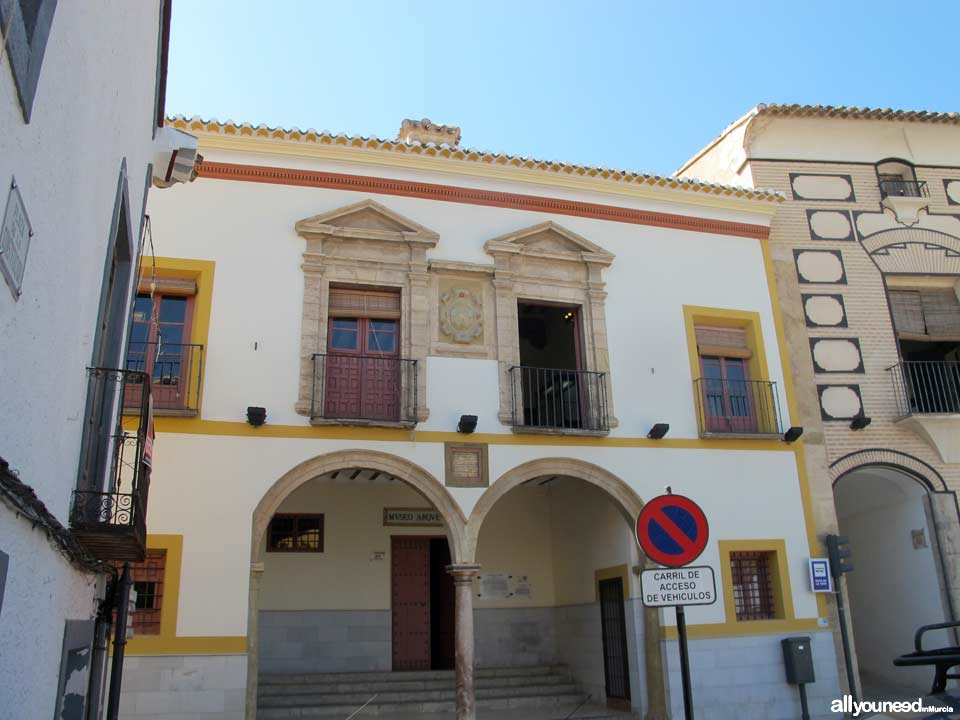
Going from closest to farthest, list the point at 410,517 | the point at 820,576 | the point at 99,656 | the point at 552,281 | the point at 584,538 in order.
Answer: the point at 99,656, the point at 820,576, the point at 552,281, the point at 584,538, the point at 410,517

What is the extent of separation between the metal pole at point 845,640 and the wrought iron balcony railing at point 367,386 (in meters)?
6.16

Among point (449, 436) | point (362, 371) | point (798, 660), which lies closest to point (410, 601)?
point (449, 436)

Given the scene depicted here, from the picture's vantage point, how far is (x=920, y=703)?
4.34 metres

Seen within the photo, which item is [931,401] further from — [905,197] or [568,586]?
[568,586]

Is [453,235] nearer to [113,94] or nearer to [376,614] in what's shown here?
[376,614]

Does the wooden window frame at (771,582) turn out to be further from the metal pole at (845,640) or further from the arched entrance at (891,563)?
the arched entrance at (891,563)

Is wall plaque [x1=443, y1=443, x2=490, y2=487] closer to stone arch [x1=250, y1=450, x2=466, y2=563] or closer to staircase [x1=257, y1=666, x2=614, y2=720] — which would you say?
stone arch [x1=250, y1=450, x2=466, y2=563]

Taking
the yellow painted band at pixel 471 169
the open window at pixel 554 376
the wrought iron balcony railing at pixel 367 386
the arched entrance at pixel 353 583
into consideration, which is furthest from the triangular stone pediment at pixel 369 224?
the arched entrance at pixel 353 583

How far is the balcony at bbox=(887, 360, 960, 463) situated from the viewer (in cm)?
1216

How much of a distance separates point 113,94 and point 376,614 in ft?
29.4

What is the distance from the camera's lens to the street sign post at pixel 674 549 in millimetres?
5422

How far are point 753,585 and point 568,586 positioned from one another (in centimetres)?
276

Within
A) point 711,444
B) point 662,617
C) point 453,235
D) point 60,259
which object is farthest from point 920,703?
point 453,235

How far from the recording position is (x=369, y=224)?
36.4 ft
